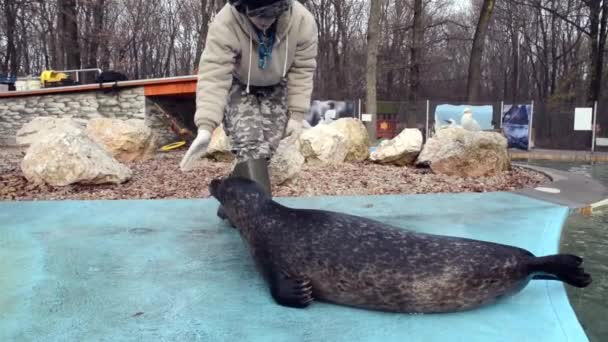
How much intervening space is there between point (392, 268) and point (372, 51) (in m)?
13.6

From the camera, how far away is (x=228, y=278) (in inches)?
103

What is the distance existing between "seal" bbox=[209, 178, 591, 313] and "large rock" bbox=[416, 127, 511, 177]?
206 inches

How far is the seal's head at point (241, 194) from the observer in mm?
2691

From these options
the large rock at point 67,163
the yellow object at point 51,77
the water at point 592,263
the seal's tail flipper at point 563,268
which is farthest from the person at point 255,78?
the yellow object at point 51,77

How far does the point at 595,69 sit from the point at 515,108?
593cm

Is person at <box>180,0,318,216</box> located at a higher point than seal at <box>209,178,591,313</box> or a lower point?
higher

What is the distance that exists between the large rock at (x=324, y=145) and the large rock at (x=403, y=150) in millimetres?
730

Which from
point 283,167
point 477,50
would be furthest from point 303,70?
point 477,50

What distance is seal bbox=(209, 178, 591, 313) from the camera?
2.07m

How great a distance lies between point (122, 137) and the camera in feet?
28.9

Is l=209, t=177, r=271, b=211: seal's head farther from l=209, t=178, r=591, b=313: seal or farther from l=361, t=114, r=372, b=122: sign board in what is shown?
l=361, t=114, r=372, b=122: sign board

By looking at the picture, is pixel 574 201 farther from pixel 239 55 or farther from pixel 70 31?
pixel 70 31

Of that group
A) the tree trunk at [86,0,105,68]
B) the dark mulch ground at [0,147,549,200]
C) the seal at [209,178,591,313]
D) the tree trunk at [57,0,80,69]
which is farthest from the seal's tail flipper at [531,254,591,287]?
the tree trunk at [86,0,105,68]

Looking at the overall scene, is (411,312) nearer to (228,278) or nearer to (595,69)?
(228,278)
